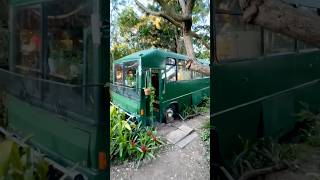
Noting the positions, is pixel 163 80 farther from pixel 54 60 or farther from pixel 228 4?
pixel 54 60

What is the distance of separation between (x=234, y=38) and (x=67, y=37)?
1.09 meters

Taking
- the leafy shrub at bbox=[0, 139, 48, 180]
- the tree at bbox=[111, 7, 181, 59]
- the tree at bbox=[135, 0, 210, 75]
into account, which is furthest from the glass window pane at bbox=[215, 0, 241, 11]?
the tree at bbox=[111, 7, 181, 59]

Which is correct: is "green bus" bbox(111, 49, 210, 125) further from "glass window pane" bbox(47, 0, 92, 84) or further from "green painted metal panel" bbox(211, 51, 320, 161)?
"glass window pane" bbox(47, 0, 92, 84)

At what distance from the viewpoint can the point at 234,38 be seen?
244cm

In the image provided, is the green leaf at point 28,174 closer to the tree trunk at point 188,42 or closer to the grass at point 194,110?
the tree trunk at point 188,42

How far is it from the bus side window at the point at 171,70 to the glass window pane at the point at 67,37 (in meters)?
3.49

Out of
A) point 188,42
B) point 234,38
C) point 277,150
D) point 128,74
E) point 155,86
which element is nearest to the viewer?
point 234,38

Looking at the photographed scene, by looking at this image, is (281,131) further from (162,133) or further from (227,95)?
(162,133)

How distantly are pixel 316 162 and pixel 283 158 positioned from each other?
0.27m

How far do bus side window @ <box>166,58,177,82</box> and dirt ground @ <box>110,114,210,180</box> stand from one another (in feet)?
2.54

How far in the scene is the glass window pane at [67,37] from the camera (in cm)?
175

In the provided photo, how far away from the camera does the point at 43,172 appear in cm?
183

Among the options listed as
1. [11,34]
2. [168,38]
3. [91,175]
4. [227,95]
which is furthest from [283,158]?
[168,38]

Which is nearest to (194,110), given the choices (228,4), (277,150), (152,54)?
(152,54)
